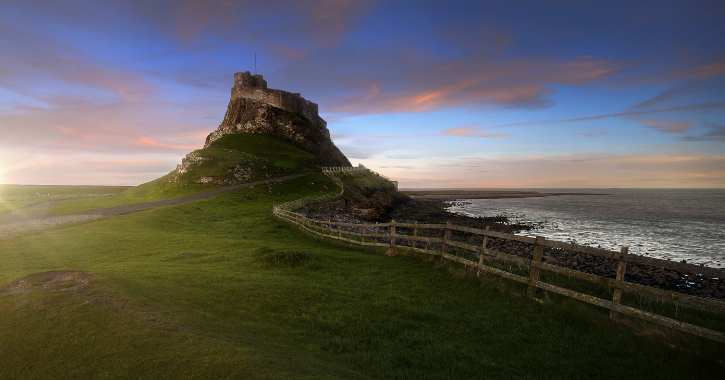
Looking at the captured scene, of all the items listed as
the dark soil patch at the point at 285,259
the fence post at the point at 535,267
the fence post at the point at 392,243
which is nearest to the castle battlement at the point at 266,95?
the fence post at the point at 392,243

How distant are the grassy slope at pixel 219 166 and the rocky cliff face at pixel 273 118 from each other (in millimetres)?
5967

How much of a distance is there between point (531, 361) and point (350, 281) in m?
7.04

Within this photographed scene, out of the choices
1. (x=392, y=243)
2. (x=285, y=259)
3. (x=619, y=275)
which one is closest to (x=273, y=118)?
(x=392, y=243)

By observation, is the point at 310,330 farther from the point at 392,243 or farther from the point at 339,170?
the point at 339,170

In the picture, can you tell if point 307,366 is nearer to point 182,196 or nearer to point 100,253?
point 100,253

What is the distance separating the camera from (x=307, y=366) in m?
6.78

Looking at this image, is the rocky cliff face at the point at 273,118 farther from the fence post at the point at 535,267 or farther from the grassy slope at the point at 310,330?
the fence post at the point at 535,267

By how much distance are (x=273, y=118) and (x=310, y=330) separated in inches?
4039

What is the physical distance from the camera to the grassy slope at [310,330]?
266 inches

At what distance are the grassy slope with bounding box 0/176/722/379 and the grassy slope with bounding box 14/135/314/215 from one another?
38798 mm

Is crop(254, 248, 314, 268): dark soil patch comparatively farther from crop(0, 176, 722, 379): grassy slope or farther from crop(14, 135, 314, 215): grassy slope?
crop(14, 135, 314, 215): grassy slope

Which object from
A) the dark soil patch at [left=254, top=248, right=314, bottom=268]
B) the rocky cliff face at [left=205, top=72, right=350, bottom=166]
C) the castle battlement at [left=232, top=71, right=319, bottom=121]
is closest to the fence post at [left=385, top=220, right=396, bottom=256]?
the dark soil patch at [left=254, top=248, right=314, bottom=268]

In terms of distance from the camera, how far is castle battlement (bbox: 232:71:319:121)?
4277 inches

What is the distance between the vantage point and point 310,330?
9.22 meters
